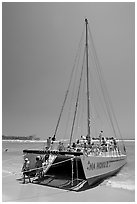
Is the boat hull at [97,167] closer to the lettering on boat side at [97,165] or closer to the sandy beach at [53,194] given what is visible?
the lettering on boat side at [97,165]

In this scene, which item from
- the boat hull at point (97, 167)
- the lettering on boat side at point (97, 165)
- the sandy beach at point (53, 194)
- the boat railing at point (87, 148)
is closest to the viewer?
the sandy beach at point (53, 194)

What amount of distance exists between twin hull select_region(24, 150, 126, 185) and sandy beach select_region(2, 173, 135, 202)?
3.59 ft

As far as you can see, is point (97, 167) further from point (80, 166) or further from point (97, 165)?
point (80, 166)

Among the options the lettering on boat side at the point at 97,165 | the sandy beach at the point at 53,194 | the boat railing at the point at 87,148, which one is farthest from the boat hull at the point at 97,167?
the sandy beach at the point at 53,194

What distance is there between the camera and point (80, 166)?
38.7 feet

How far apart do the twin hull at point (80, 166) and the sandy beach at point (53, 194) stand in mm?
1094

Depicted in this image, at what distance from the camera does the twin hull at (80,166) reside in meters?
10.7

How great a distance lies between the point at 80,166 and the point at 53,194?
3.17 meters

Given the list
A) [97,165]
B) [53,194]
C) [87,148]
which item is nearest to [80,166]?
[97,165]

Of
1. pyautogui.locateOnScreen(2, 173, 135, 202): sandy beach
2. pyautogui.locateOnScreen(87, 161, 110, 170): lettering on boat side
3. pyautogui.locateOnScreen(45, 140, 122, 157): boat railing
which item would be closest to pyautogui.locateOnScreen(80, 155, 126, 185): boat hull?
pyautogui.locateOnScreen(87, 161, 110, 170): lettering on boat side

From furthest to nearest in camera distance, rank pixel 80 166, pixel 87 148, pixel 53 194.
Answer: pixel 87 148 < pixel 80 166 < pixel 53 194

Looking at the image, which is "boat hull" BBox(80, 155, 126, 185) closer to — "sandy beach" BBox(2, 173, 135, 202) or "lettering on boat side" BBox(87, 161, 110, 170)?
"lettering on boat side" BBox(87, 161, 110, 170)

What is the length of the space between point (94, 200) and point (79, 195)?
30.1 inches

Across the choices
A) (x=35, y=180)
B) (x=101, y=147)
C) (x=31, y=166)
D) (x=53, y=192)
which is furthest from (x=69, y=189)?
(x=101, y=147)
